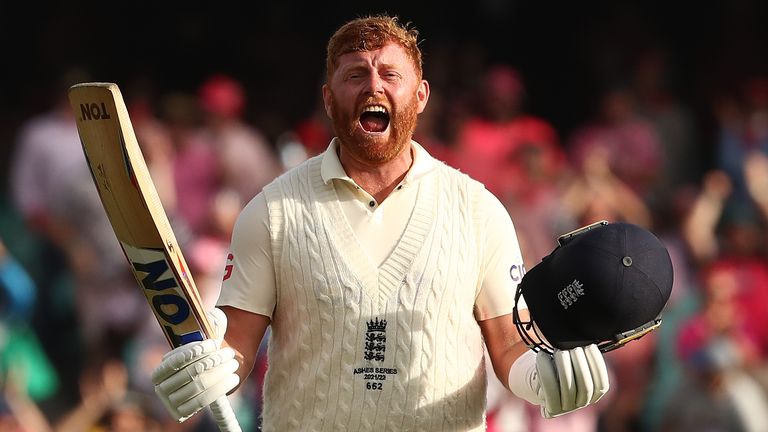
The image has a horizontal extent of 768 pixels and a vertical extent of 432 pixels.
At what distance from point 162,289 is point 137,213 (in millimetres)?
237

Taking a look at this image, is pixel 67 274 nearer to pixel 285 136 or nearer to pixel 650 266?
pixel 285 136

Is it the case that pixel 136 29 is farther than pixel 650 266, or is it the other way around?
pixel 136 29

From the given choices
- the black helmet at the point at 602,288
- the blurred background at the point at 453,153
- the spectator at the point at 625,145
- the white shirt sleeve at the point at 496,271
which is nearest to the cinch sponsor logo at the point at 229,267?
the white shirt sleeve at the point at 496,271

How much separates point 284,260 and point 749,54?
7441 mm

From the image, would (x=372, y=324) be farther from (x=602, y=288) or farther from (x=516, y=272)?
(x=602, y=288)

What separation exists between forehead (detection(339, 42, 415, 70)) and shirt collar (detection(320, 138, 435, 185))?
26 cm

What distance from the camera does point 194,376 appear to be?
430 cm

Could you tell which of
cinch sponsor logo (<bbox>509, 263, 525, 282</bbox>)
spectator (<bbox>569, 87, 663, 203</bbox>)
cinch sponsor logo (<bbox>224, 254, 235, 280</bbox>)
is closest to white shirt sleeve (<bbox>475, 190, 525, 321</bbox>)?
cinch sponsor logo (<bbox>509, 263, 525, 282</bbox>)

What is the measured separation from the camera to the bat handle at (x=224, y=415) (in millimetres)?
4434

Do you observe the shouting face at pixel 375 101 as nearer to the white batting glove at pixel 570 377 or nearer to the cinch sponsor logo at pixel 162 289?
the cinch sponsor logo at pixel 162 289

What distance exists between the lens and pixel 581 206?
9.22m

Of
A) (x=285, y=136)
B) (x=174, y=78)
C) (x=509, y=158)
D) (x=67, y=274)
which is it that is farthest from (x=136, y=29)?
(x=509, y=158)

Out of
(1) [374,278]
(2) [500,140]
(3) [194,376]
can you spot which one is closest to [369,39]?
(1) [374,278]

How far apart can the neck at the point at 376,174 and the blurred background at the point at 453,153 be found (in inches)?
94.5
